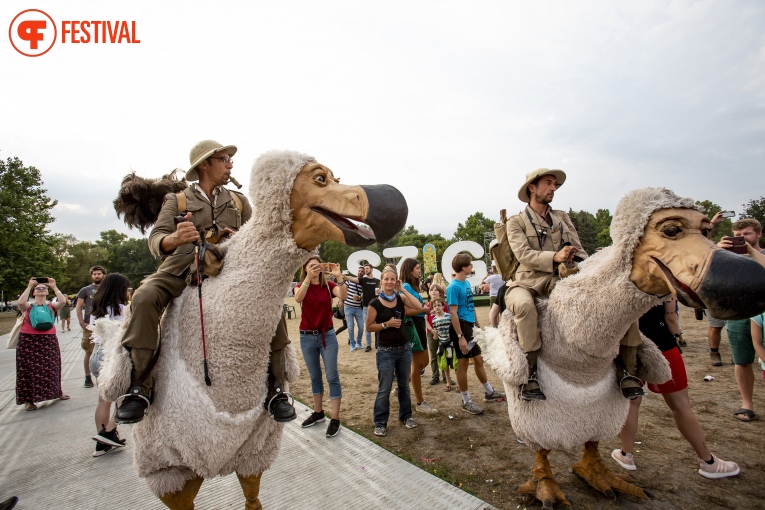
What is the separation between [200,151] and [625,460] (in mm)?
4473

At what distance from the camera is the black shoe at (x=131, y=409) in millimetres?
1702

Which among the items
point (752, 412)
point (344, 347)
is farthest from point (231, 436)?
point (344, 347)

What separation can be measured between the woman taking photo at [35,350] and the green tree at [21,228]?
29.8m

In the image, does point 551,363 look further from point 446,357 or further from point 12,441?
point 12,441

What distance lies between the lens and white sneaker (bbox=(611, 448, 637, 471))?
10.8 feet

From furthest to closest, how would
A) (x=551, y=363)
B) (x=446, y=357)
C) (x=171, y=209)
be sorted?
(x=446, y=357)
(x=551, y=363)
(x=171, y=209)

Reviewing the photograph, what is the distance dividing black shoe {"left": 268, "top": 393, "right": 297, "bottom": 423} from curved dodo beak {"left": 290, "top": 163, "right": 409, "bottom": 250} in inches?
37.1

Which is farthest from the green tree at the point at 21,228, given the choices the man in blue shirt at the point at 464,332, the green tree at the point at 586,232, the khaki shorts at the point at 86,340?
the green tree at the point at 586,232

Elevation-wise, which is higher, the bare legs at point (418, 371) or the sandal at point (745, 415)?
the bare legs at point (418, 371)

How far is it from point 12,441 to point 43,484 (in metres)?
1.76

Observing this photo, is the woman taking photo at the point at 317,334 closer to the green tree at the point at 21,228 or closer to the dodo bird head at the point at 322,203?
the dodo bird head at the point at 322,203

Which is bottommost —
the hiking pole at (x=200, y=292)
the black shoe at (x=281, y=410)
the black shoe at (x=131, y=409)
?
the black shoe at (x=281, y=410)

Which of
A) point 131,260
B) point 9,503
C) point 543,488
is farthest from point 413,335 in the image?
point 131,260

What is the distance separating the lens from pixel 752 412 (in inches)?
166
